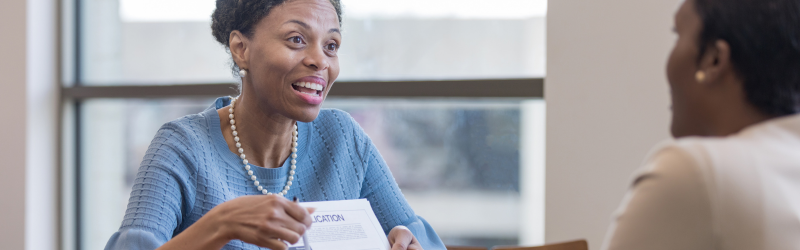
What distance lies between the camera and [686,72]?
0.77 metres

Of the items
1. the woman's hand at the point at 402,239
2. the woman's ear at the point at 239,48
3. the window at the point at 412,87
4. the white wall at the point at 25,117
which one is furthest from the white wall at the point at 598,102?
the white wall at the point at 25,117

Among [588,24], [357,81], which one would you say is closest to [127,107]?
[357,81]

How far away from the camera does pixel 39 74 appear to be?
10.9ft

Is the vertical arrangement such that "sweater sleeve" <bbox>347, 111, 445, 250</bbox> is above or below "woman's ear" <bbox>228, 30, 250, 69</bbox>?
below

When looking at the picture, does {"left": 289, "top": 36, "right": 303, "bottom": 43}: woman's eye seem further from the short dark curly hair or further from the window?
the window

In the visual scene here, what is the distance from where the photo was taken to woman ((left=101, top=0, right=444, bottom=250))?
4.56 ft

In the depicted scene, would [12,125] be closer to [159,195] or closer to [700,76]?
[159,195]

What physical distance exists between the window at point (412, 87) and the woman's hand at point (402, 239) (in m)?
1.24

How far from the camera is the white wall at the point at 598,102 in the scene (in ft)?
7.52

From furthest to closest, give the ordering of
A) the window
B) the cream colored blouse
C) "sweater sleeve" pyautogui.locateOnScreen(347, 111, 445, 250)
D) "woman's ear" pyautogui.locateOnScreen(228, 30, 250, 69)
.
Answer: the window, "sweater sleeve" pyautogui.locateOnScreen(347, 111, 445, 250), "woman's ear" pyautogui.locateOnScreen(228, 30, 250, 69), the cream colored blouse

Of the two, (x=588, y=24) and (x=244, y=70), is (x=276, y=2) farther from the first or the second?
(x=588, y=24)

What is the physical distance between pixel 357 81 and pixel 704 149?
7.73ft

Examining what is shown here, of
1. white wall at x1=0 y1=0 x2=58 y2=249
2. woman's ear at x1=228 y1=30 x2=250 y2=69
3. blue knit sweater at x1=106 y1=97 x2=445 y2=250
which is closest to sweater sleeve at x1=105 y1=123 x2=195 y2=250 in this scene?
blue knit sweater at x1=106 y1=97 x2=445 y2=250

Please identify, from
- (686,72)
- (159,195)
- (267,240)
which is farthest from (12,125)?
(686,72)
